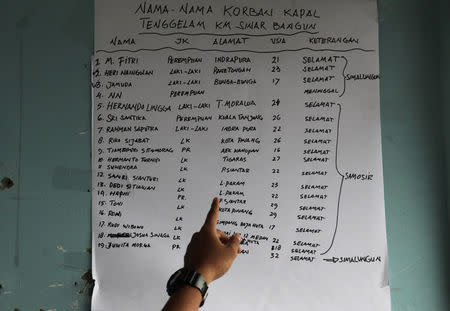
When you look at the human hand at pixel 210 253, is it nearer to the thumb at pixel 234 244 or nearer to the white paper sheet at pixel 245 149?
the thumb at pixel 234 244

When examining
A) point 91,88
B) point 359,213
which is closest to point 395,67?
point 359,213

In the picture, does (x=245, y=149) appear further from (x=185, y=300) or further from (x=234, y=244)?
(x=185, y=300)

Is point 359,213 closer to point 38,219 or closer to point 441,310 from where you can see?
point 441,310

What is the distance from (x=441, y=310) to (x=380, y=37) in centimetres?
102

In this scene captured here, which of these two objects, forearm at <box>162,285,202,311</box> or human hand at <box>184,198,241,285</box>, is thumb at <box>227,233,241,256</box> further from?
forearm at <box>162,285,202,311</box>

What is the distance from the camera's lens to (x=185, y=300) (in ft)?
2.72

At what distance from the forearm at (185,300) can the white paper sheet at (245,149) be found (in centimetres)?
65

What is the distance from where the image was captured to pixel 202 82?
1.54 meters

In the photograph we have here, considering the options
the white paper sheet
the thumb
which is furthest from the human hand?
the white paper sheet

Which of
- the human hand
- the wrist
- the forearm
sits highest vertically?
the human hand

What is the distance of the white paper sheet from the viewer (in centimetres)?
149

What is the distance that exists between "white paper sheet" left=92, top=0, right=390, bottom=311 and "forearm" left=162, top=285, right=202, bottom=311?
0.65 metres

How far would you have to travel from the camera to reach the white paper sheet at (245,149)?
58.6 inches

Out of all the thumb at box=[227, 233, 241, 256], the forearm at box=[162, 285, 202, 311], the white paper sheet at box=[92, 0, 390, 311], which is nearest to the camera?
the forearm at box=[162, 285, 202, 311]
